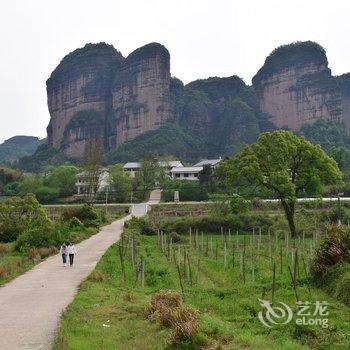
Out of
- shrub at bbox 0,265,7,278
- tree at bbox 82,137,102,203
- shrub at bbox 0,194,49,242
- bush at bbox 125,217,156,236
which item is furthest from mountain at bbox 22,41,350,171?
shrub at bbox 0,265,7,278

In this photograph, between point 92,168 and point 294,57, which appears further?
point 294,57

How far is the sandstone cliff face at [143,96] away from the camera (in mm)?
169375

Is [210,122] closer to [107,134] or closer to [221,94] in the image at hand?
[221,94]

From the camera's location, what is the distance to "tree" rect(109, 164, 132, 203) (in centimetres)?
7525

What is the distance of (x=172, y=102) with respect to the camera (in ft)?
582

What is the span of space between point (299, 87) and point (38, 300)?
6599 inches

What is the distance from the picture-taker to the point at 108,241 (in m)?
33.7

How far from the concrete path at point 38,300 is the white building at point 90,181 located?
50711 millimetres

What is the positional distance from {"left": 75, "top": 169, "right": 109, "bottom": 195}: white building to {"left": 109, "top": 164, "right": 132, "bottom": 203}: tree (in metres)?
2.20

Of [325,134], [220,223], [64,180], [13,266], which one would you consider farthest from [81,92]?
[13,266]

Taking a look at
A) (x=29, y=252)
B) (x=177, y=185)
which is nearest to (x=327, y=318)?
(x=29, y=252)

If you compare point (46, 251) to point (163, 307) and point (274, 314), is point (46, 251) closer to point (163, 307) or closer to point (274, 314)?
point (163, 307)

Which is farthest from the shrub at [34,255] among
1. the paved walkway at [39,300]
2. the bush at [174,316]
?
the bush at [174,316]

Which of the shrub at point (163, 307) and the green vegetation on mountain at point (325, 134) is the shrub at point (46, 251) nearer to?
the shrub at point (163, 307)
